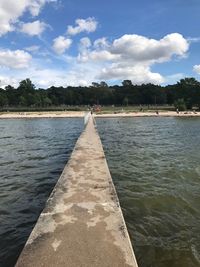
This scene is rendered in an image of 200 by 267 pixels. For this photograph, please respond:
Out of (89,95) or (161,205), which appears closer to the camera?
(161,205)

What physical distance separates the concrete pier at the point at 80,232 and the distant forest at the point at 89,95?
Answer: 109 metres

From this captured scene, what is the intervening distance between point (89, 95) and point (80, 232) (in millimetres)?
149269

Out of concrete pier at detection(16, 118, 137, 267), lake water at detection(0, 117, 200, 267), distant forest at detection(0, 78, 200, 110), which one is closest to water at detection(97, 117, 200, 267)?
lake water at detection(0, 117, 200, 267)

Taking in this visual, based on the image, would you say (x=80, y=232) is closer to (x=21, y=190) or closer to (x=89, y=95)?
(x=21, y=190)

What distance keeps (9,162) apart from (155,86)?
137 metres

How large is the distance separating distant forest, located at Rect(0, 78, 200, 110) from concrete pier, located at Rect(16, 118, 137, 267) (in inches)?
4307

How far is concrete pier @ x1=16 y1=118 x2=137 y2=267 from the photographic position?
Result: 4230mm

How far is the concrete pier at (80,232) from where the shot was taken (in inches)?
167

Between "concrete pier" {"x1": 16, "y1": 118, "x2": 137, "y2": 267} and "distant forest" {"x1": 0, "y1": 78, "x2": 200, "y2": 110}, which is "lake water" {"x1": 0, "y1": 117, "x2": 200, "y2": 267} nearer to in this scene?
"concrete pier" {"x1": 16, "y1": 118, "x2": 137, "y2": 267}

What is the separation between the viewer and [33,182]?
11.9 m

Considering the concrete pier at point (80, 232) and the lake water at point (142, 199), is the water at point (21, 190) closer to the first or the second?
the lake water at point (142, 199)

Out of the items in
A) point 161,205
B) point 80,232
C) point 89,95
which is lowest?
point 161,205

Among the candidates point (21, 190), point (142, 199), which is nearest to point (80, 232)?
point (142, 199)

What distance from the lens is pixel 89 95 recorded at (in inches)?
6014
